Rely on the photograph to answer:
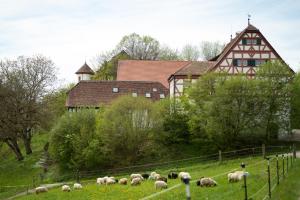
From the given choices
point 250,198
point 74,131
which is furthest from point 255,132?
point 250,198

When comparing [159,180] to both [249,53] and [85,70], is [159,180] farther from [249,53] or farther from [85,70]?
[85,70]

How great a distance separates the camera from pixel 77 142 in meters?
44.7

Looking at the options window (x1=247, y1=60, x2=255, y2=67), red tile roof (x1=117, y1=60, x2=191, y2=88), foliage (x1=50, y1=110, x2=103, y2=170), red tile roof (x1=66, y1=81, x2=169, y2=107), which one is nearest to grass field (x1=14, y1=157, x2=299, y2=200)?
foliage (x1=50, y1=110, x2=103, y2=170)

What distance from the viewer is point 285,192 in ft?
67.6

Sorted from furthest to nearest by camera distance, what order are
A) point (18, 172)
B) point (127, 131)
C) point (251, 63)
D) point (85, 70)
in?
point (85, 70), point (251, 63), point (18, 172), point (127, 131)

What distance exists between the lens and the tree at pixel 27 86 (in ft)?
169

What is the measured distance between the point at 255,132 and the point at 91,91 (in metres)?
21.4

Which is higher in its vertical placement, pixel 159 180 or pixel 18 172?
pixel 159 180

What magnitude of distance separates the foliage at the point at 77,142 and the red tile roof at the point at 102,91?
871 cm

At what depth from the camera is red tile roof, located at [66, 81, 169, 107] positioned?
56.8m

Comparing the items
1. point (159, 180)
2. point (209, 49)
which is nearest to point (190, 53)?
point (209, 49)

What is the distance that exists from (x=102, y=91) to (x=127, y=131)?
15.2 meters

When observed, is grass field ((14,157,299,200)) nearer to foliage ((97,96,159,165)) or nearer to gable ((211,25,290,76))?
foliage ((97,96,159,165))

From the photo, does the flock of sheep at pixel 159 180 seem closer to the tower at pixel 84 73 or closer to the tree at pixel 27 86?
the tree at pixel 27 86
